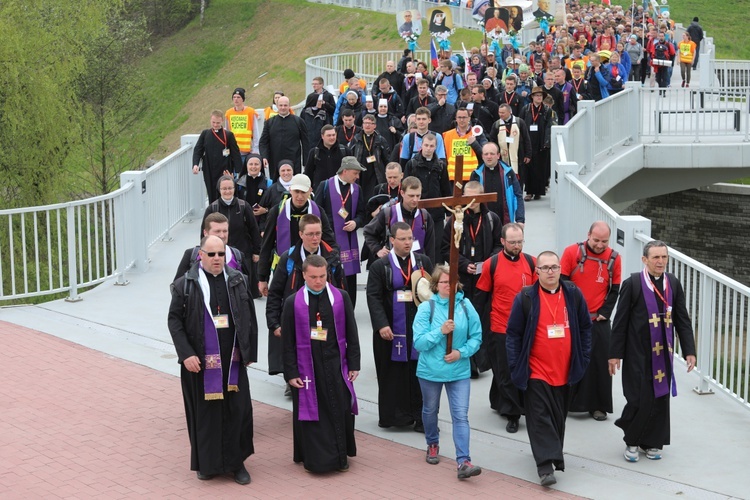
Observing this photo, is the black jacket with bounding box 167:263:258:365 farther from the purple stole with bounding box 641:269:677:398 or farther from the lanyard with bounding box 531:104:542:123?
the lanyard with bounding box 531:104:542:123

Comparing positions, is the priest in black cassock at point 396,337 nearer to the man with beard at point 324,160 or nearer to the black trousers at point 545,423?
the black trousers at point 545,423

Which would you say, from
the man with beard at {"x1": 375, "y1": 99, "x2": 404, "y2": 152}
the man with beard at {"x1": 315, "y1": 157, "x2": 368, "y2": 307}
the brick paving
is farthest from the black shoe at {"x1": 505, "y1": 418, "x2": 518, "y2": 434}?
the man with beard at {"x1": 375, "y1": 99, "x2": 404, "y2": 152}

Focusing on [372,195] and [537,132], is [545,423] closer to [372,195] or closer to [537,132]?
[372,195]

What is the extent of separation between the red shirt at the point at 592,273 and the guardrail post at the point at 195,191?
31.3 ft

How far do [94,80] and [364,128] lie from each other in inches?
1104

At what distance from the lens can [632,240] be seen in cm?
1171

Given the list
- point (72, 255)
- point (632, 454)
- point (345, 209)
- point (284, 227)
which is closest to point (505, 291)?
point (632, 454)

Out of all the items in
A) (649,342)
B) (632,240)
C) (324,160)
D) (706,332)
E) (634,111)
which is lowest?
(706,332)

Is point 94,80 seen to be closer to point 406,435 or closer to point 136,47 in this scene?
point 136,47

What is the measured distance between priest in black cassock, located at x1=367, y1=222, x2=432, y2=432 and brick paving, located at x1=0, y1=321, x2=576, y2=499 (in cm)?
34

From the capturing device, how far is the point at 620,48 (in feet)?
92.1

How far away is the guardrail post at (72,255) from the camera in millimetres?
14219

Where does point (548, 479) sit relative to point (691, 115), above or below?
below

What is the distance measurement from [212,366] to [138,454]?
114 centimetres
